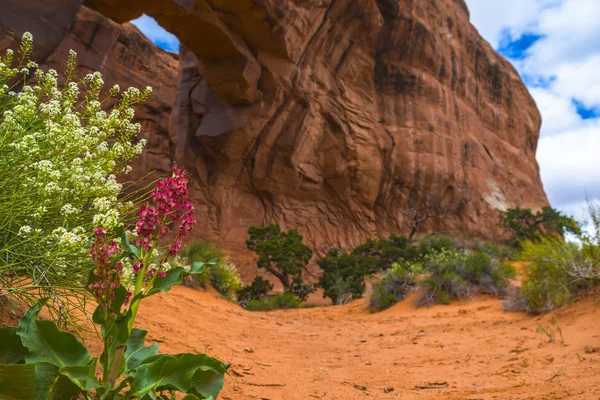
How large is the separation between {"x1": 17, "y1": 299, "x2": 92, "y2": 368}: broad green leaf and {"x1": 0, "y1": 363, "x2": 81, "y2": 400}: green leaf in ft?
0.18

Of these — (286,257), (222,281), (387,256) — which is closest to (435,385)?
(222,281)

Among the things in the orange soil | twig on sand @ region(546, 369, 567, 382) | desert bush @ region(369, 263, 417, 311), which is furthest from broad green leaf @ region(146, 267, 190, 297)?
desert bush @ region(369, 263, 417, 311)

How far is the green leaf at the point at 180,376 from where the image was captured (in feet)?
5.95

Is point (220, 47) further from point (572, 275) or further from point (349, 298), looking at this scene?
point (572, 275)

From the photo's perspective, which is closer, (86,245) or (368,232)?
(86,245)

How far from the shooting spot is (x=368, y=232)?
82.3 feet

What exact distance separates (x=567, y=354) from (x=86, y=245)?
186 inches

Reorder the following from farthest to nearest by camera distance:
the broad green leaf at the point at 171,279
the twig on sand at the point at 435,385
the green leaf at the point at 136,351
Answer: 1. the twig on sand at the point at 435,385
2. the green leaf at the point at 136,351
3. the broad green leaf at the point at 171,279

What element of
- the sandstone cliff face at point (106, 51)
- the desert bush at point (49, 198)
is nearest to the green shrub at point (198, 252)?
the sandstone cliff face at point (106, 51)

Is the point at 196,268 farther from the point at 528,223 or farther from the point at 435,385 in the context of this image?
the point at 528,223

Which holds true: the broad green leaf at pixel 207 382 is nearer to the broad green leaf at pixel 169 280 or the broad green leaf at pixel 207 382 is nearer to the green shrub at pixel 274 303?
the broad green leaf at pixel 169 280

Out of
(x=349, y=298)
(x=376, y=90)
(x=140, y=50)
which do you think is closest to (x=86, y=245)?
(x=349, y=298)

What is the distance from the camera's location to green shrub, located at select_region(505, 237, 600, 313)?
624 cm

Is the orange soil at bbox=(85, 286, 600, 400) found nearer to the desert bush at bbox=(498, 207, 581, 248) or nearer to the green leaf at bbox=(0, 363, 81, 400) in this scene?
the green leaf at bbox=(0, 363, 81, 400)
